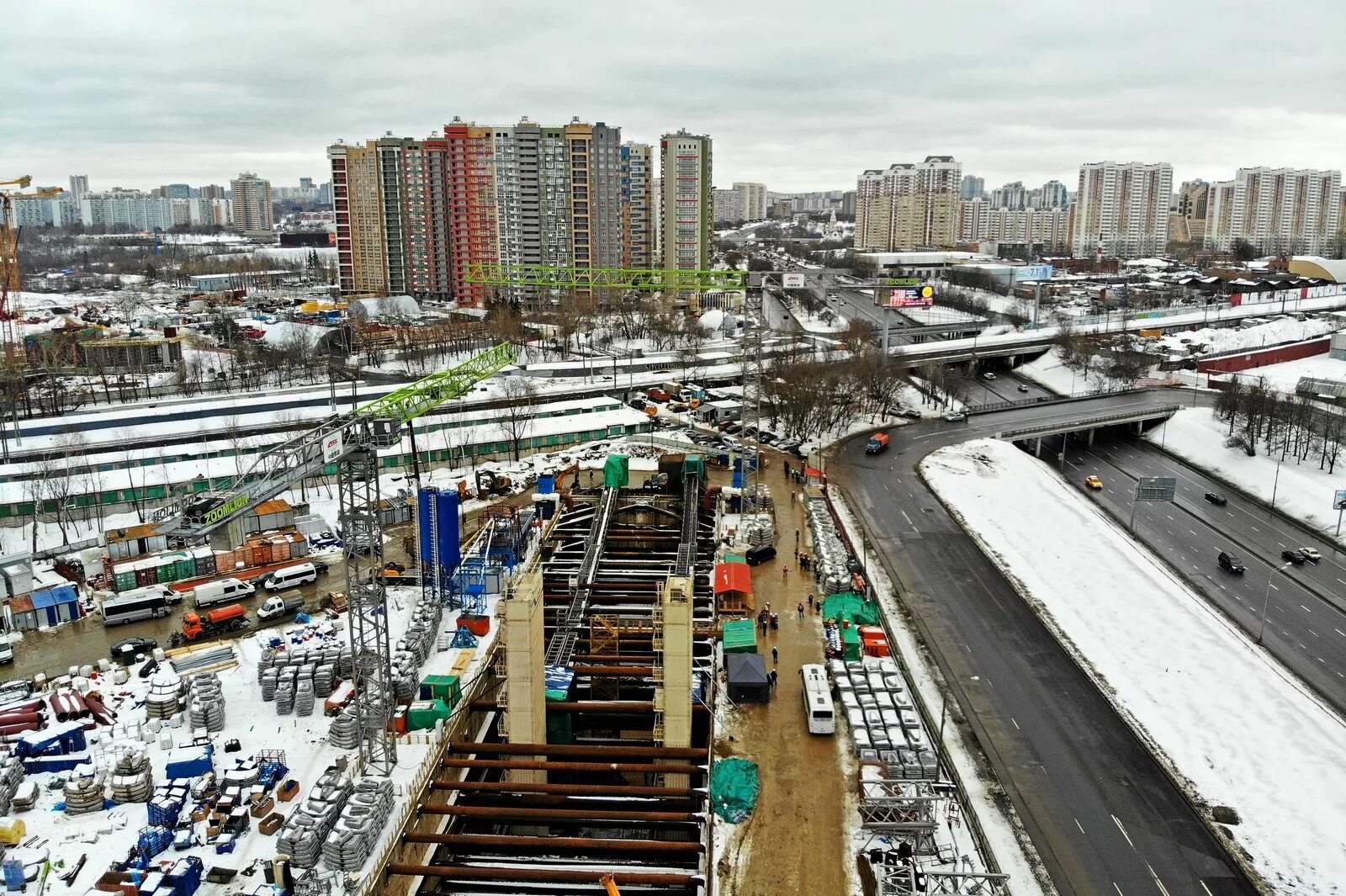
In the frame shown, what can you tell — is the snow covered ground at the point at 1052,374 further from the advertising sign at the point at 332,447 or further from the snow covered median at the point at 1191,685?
the advertising sign at the point at 332,447

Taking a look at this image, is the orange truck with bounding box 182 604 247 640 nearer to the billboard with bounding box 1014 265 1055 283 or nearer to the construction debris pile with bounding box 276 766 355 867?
the construction debris pile with bounding box 276 766 355 867

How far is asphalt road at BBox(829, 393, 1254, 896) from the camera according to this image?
14445mm

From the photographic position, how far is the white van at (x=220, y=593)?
2341cm

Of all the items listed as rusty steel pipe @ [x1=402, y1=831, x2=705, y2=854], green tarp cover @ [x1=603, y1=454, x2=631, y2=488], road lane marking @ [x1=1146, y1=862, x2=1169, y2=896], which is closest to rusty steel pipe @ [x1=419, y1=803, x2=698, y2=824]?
rusty steel pipe @ [x1=402, y1=831, x2=705, y2=854]

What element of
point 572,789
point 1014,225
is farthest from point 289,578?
point 1014,225

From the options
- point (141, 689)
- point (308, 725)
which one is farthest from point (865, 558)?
point (141, 689)

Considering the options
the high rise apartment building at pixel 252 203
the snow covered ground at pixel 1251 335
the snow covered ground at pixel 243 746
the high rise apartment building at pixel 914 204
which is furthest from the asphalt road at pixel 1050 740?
the high rise apartment building at pixel 252 203

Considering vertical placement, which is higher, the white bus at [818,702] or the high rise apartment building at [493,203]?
the high rise apartment building at [493,203]

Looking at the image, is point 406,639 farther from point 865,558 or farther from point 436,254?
point 436,254

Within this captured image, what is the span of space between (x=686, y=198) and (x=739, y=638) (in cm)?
6436

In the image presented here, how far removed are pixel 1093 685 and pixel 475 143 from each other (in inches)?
2764

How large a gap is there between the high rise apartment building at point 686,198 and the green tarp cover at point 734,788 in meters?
66.2

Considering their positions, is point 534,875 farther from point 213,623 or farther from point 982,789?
point 213,623

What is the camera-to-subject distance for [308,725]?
1795 centimetres
